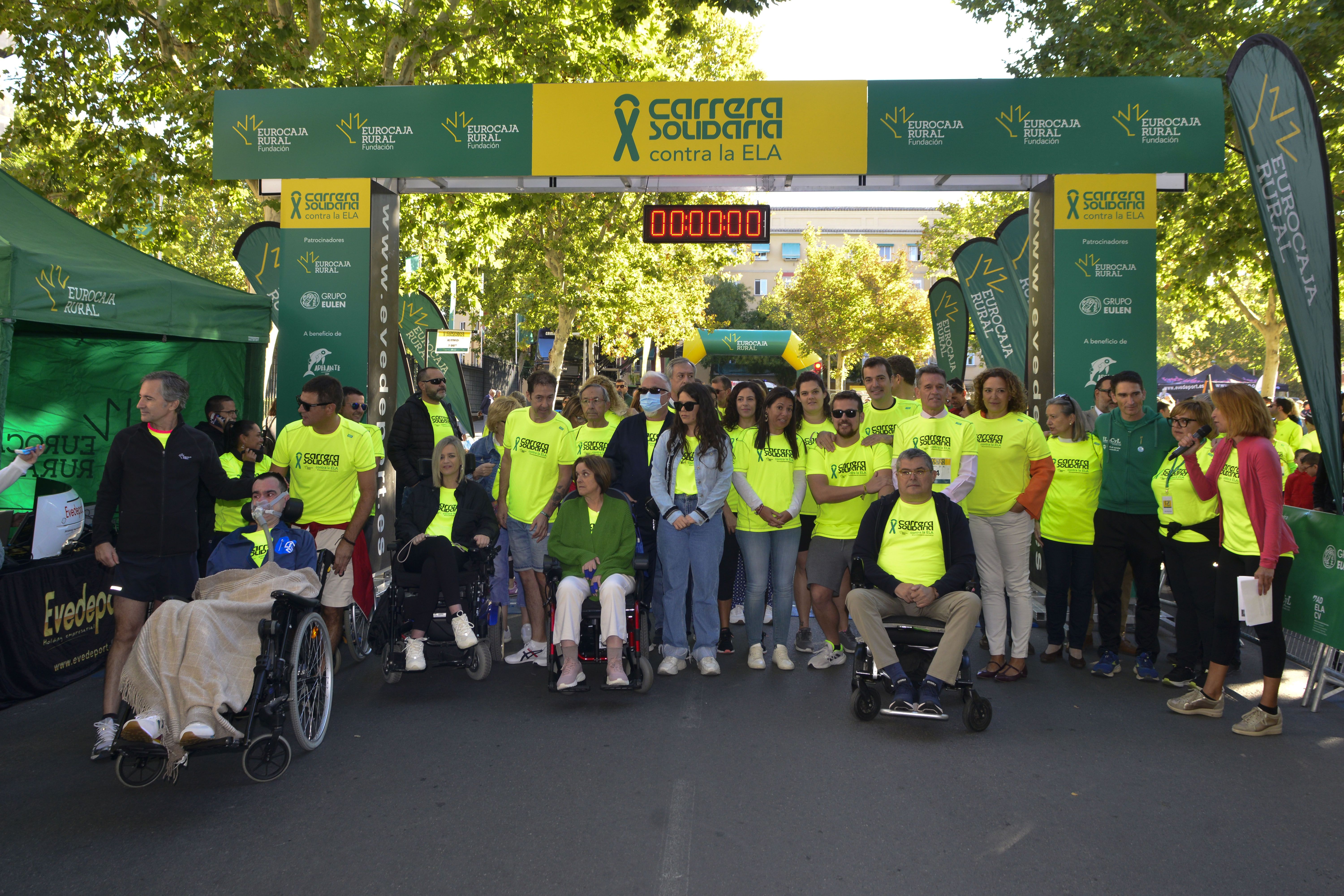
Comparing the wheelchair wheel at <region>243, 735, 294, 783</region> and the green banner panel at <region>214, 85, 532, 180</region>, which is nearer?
the wheelchair wheel at <region>243, 735, 294, 783</region>

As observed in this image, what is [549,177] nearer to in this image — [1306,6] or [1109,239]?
[1109,239]

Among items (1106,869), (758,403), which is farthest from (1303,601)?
(758,403)

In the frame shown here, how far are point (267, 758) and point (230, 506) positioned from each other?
239cm

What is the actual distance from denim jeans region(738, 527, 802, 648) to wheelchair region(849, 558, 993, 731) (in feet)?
3.08

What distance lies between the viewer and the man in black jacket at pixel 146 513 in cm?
473

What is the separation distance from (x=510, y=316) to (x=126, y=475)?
33.8 metres

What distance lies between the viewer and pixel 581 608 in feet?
18.5

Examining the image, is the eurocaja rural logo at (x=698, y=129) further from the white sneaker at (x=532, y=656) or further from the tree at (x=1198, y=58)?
the tree at (x=1198, y=58)

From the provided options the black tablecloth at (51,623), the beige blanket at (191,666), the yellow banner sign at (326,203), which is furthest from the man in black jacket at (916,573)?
the yellow banner sign at (326,203)

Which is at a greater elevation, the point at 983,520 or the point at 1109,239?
the point at 1109,239

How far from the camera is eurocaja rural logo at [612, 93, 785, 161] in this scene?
8.77 m

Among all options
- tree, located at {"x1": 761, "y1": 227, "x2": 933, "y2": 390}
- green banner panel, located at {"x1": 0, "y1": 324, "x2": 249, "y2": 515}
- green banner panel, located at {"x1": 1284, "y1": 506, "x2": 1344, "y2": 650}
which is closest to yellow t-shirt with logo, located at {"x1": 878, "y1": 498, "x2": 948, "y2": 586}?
green banner panel, located at {"x1": 1284, "y1": 506, "x2": 1344, "y2": 650}

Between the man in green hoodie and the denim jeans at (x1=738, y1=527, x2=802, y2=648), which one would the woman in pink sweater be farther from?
the denim jeans at (x1=738, y1=527, x2=802, y2=648)

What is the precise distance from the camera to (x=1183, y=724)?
5.30 meters
